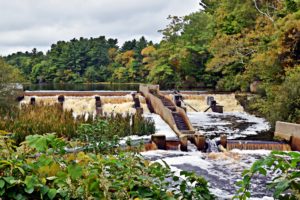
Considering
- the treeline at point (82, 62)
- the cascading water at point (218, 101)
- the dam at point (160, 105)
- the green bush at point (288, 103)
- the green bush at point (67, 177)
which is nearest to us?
the green bush at point (67, 177)

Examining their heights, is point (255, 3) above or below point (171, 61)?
above

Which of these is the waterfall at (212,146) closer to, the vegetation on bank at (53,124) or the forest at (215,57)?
the vegetation on bank at (53,124)

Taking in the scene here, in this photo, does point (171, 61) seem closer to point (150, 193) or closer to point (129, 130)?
point (129, 130)

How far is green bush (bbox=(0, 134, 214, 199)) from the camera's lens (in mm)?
2090

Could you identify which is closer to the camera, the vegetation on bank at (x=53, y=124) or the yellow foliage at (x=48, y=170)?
the yellow foliage at (x=48, y=170)

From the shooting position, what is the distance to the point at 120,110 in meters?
20.9

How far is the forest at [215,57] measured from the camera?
17.4 m

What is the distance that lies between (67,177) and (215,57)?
75.5 feet

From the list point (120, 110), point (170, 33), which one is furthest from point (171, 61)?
point (120, 110)

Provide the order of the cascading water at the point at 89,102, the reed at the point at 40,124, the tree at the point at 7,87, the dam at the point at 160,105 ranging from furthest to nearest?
the cascading water at the point at 89,102 → the tree at the point at 7,87 → the dam at the point at 160,105 → the reed at the point at 40,124

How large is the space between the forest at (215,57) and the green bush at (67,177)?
13203 millimetres

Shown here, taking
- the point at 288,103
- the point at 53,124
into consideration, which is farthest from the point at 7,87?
the point at 288,103

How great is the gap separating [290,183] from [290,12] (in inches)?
752

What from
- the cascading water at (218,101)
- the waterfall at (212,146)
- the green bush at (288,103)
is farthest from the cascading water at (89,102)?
the waterfall at (212,146)
